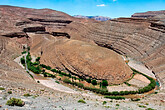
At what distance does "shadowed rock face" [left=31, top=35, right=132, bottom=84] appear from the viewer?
3712 cm

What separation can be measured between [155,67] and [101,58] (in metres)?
17.1

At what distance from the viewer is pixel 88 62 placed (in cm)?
3981

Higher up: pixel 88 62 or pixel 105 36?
pixel 105 36

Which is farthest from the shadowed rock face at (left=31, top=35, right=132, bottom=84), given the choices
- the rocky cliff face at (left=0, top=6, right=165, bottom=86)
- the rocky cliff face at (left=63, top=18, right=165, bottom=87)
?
the rocky cliff face at (left=63, top=18, right=165, bottom=87)

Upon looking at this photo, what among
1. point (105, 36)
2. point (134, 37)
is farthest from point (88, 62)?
point (105, 36)

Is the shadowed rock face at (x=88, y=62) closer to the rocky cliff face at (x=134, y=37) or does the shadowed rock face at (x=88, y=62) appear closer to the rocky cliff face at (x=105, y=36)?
the rocky cliff face at (x=105, y=36)

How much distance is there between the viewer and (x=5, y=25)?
78500 mm

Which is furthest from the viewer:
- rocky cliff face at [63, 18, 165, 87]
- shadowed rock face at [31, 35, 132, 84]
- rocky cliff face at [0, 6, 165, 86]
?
rocky cliff face at [63, 18, 165, 87]

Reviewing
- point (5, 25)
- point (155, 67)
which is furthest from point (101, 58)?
point (5, 25)

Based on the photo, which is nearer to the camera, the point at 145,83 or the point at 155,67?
the point at 145,83

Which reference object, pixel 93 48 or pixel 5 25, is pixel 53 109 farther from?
pixel 5 25

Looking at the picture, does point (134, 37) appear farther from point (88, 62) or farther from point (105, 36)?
point (88, 62)

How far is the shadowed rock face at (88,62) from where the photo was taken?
37.1 m

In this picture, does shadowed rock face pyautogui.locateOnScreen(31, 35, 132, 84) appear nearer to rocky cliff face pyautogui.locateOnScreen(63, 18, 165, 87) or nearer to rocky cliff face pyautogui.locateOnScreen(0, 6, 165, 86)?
rocky cliff face pyautogui.locateOnScreen(0, 6, 165, 86)
